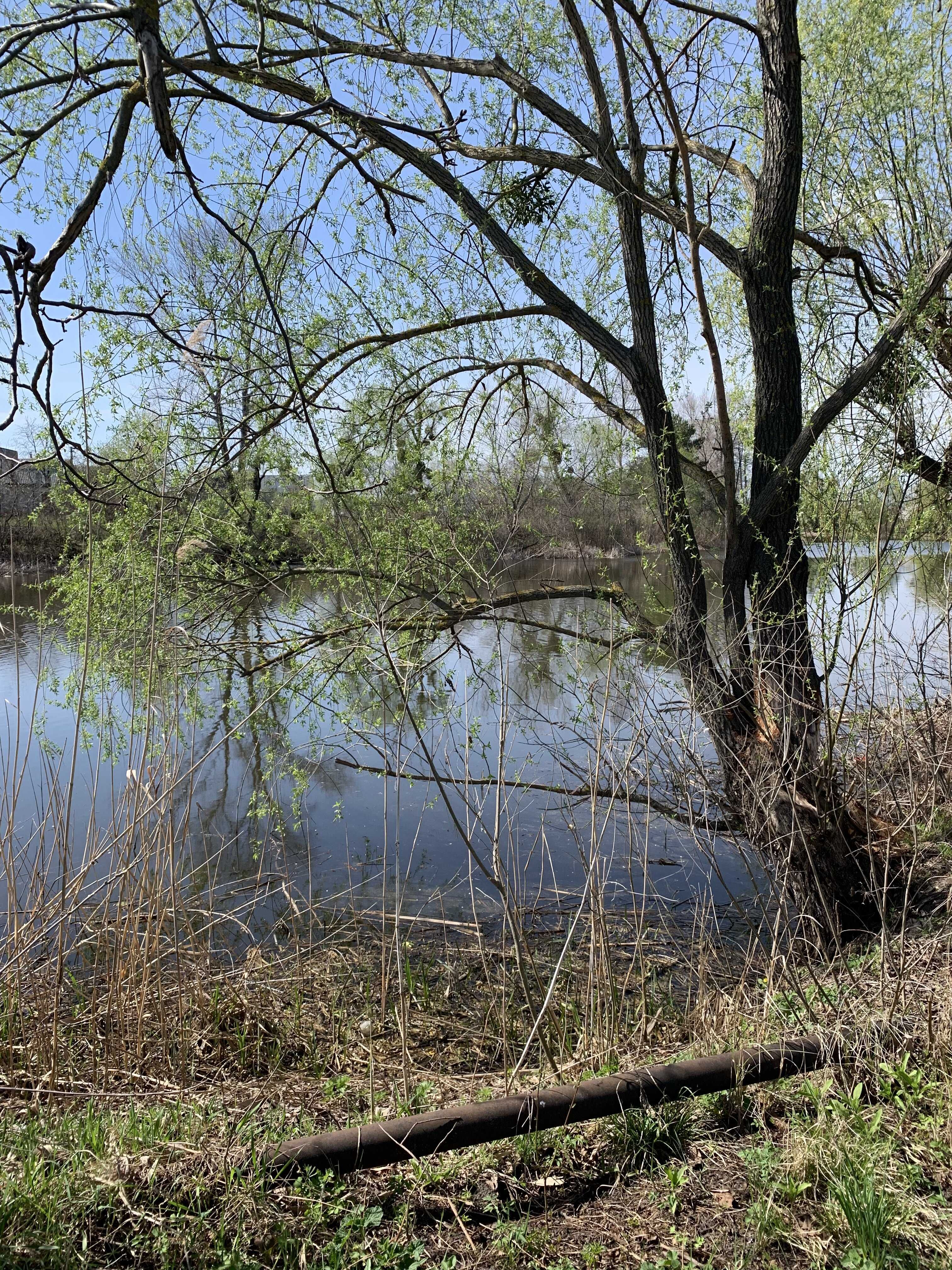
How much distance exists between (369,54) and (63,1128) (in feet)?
20.7

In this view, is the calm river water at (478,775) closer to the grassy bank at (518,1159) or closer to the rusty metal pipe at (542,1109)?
the grassy bank at (518,1159)

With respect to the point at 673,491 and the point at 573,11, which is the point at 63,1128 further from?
the point at 573,11

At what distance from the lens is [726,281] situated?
6.68 metres

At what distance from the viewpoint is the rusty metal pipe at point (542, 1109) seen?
2301mm

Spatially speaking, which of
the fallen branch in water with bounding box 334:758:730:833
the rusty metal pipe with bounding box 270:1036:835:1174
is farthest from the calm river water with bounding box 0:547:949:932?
the rusty metal pipe with bounding box 270:1036:835:1174

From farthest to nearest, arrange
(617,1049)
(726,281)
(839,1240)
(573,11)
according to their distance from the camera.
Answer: (726,281)
(573,11)
(617,1049)
(839,1240)

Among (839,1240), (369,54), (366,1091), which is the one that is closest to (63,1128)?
(366,1091)

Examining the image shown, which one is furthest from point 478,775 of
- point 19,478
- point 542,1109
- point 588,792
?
point 542,1109

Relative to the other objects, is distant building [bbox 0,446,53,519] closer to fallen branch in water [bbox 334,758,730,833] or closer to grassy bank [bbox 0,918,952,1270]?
fallen branch in water [bbox 334,758,730,833]

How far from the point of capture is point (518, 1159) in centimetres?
247

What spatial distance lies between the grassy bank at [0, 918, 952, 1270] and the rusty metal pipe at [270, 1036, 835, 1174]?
0.05 meters

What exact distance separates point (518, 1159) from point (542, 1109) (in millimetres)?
155

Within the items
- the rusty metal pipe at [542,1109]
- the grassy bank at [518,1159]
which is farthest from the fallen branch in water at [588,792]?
the rusty metal pipe at [542,1109]

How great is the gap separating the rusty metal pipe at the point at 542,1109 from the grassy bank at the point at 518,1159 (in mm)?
53
